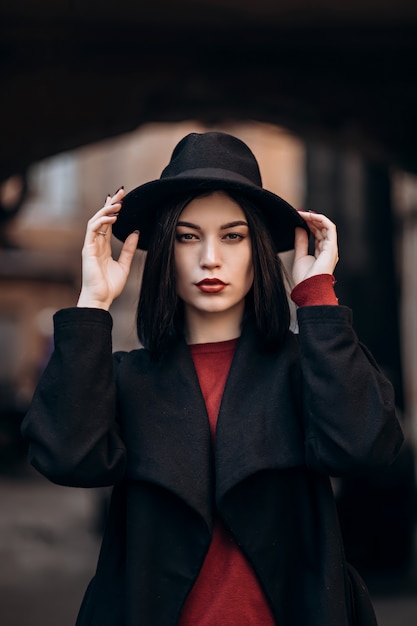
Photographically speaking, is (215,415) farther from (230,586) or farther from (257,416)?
(230,586)

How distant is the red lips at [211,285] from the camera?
2011 mm

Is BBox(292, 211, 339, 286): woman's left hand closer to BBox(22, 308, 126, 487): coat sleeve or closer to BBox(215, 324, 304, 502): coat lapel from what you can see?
BBox(215, 324, 304, 502): coat lapel

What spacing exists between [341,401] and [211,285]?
1.44ft

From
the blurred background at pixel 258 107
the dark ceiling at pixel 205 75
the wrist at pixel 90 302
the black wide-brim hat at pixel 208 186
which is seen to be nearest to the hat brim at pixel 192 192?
the black wide-brim hat at pixel 208 186

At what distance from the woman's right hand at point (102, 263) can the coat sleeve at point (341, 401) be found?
464 mm

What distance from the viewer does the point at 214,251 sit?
2.00 m

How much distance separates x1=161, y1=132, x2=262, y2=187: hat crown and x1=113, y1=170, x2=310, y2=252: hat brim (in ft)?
0.18

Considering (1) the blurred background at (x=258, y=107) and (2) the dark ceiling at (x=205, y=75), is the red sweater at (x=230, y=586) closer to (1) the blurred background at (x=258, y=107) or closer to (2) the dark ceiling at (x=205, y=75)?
(1) the blurred background at (x=258, y=107)

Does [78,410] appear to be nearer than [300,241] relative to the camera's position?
Yes

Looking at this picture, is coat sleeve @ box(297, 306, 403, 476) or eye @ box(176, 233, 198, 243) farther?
eye @ box(176, 233, 198, 243)

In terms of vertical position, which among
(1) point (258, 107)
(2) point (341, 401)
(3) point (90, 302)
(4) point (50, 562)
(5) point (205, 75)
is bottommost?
(4) point (50, 562)

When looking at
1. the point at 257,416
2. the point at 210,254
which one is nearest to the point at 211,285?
the point at 210,254

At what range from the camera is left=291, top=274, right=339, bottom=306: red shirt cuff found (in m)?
1.93

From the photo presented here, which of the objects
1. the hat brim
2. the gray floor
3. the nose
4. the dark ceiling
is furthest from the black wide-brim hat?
the gray floor
